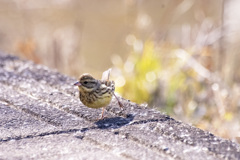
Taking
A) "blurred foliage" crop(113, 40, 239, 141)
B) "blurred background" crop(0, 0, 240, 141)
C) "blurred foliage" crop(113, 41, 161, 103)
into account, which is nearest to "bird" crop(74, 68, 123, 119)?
"blurred background" crop(0, 0, 240, 141)

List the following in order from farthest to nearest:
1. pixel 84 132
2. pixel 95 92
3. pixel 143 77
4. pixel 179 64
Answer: pixel 179 64 < pixel 143 77 < pixel 95 92 < pixel 84 132

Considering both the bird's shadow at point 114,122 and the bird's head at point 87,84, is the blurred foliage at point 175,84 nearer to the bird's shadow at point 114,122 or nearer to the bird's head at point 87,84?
the bird's head at point 87,84

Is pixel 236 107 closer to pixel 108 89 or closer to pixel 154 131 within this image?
pixel 108 89

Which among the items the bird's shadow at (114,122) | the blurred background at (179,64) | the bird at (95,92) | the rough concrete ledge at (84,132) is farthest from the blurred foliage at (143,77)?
the bird's shadow at (114,122)

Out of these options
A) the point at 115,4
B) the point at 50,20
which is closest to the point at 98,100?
the point at 50,20

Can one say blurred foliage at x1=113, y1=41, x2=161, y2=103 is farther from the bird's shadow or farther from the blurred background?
the bird's shadow

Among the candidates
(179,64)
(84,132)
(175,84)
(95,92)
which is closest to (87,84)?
(95,92)

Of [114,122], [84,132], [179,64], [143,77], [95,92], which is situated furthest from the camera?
[179,64]

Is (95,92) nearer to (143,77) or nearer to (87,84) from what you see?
(87,84)
